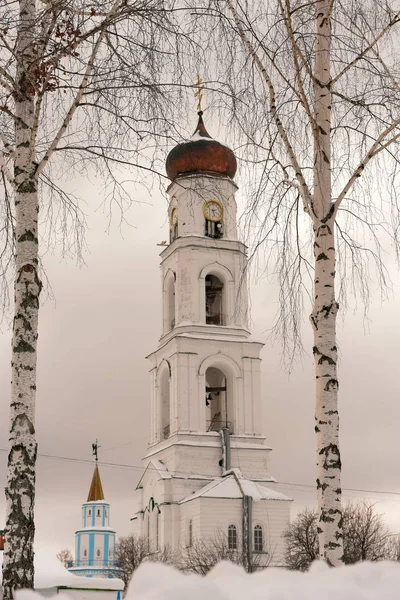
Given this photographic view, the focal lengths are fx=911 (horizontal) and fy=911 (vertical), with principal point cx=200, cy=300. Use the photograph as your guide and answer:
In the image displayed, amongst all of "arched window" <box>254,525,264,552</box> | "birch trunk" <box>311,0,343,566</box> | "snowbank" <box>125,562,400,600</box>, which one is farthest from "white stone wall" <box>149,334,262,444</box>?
"snowbank" <box>125,562,400,600</box>

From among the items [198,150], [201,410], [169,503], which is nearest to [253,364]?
[201,410]

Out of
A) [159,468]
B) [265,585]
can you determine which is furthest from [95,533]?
[265,585]

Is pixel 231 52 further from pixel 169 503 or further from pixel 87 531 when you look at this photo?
pixel 87 531

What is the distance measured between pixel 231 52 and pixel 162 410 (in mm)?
34427

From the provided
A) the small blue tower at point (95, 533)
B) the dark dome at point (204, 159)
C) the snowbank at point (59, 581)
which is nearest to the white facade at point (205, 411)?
the dark dome at point (204, 159)

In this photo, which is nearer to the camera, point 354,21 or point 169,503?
point 354,21

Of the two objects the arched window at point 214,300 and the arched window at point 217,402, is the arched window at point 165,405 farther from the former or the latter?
the arched window at point 214,300

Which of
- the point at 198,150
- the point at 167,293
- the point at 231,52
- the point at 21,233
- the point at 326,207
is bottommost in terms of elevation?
the point at 21,233

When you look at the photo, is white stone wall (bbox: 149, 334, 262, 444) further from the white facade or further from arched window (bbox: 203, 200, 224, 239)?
arched window (bbox: 203, 200, 224, 239)

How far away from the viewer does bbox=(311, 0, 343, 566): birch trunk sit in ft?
26.2

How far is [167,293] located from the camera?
43688mm

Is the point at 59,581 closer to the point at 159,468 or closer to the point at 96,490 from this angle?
the point at 159,468

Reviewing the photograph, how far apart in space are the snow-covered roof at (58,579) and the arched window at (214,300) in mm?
24088

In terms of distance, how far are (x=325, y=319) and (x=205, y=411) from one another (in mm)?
32342
